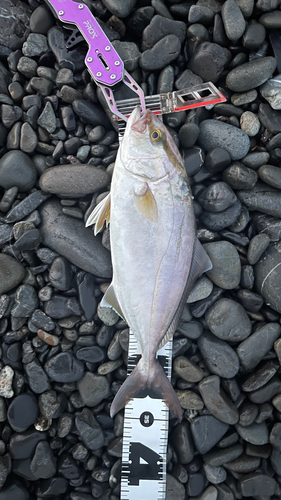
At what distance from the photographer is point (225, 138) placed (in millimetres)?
3316

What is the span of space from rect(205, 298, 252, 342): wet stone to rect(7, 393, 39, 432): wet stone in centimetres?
218

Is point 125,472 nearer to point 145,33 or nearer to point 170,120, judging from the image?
point 170,120

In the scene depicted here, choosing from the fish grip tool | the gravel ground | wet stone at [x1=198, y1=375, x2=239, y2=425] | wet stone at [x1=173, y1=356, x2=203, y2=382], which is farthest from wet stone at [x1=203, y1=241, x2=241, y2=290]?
the fish grip tool

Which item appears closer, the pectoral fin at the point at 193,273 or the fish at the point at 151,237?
the fish at the point at 151,237

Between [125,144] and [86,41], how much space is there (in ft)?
5.22

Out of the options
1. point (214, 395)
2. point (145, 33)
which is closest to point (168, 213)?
point (214, 395)

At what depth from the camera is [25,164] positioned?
3357 millimetres

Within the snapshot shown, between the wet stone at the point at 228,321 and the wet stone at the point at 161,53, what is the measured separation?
2795 mm

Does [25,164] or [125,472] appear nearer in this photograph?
[125,472]

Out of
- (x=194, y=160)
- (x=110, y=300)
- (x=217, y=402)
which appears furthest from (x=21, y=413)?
(x=194, y=160)

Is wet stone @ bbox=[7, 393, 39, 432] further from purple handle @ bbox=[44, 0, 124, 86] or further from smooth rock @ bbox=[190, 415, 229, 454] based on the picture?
purple handle @ bbox=[44, 0, 124, 86]

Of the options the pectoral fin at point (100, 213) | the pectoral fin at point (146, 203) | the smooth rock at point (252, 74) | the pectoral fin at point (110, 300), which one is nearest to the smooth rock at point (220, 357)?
the pectoral fin at point (110, 300)

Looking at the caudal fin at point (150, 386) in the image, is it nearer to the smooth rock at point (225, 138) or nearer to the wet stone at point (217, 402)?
the wet stone at point (217, 402)

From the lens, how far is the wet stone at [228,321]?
3.26m
